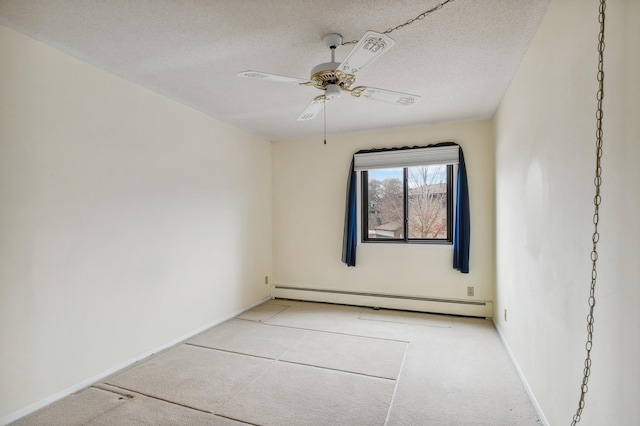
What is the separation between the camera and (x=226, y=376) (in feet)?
8.29

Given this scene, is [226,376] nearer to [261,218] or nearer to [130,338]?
[130,338]

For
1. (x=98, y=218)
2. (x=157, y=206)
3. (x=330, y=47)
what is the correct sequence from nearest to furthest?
(x=330, y=47) < (x=98, y=218) < (x=157, y=206)

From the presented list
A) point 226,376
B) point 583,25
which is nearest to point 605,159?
point 583,25

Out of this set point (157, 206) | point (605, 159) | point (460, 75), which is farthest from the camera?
point (157, 206)

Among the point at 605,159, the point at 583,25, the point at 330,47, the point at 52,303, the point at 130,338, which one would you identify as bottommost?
the point at 130,338

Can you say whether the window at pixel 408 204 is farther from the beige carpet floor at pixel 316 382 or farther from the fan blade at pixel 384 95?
the fan blade at pixel 384 95

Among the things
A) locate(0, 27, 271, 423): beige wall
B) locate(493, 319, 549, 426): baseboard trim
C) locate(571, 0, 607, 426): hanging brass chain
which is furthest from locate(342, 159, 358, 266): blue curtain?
locate(571, 0, 607, 426): hanging brass chain

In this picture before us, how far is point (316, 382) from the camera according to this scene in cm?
242

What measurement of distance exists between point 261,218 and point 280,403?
2864 mm

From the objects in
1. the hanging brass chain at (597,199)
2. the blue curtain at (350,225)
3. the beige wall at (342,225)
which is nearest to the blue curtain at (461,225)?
the beige wall at (342,225)

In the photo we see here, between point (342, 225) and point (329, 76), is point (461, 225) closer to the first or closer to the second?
point (342, 225)

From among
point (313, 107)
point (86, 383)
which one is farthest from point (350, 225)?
point (86, 383)

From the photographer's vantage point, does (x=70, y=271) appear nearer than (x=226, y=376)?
Yes

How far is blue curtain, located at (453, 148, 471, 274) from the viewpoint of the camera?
12.7 feet
